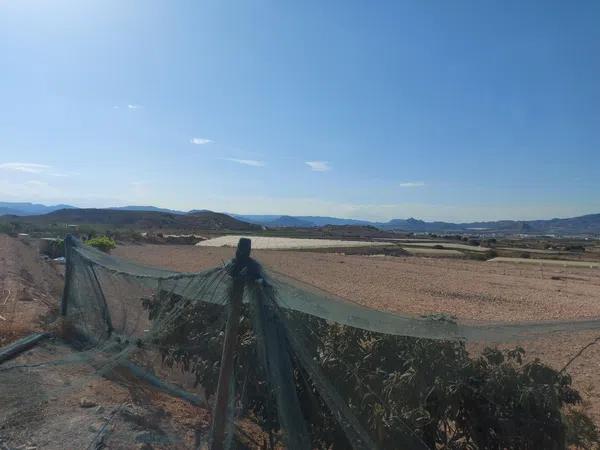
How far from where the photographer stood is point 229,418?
3.79m

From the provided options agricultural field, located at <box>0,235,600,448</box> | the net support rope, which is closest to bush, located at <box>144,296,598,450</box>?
the net support rope

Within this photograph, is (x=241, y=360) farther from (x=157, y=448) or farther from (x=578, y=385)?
(x=578, y=385)

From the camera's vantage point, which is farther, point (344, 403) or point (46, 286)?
point (46, 286)

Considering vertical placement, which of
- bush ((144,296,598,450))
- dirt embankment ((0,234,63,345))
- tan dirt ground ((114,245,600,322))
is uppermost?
bush ((144,296,598,450))

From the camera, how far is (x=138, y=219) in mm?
124062

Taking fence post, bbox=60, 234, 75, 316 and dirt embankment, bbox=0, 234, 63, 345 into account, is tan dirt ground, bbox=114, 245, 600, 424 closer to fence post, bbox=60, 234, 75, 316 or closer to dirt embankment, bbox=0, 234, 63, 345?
dirt embankment, bbox=0, 234, 63, 345

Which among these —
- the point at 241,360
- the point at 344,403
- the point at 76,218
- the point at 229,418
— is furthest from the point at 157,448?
the point at 76,218

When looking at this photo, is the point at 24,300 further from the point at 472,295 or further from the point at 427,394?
the point at 472,295

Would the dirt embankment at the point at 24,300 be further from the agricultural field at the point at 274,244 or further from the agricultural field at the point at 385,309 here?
the agricultural field at the point at 274,244

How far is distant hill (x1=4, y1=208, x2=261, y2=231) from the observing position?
116562mm

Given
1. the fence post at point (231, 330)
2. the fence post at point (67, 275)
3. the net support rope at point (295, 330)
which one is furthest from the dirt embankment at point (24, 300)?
the fence post at point (231, 330)

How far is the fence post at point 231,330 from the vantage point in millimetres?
3207

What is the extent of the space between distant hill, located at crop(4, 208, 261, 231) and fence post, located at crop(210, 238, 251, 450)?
372ft

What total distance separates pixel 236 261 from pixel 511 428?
2077 millimetres
